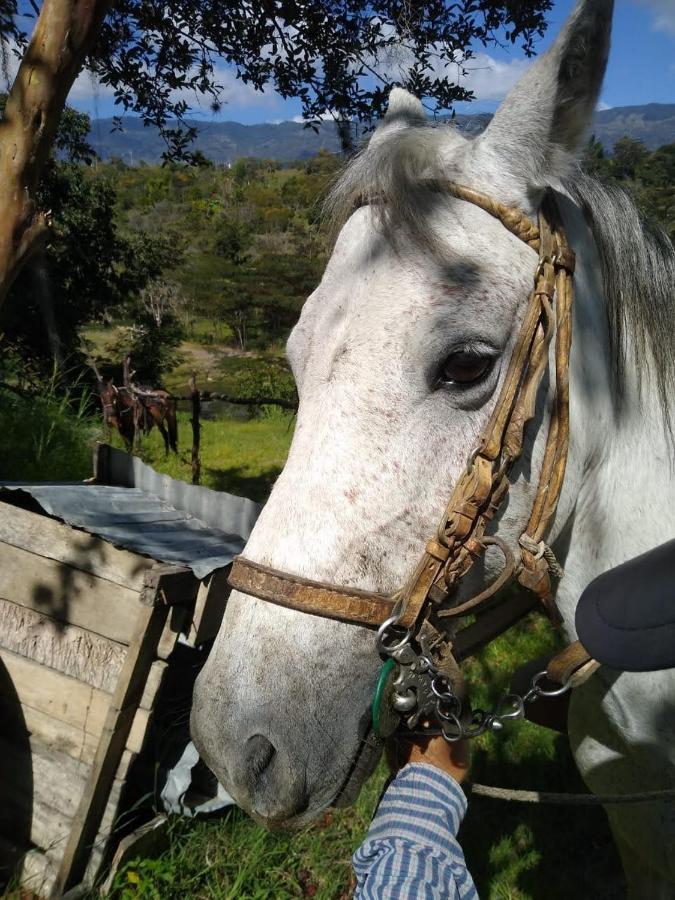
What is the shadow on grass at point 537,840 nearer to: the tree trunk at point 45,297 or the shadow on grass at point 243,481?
the shadow on grass at point 243,481

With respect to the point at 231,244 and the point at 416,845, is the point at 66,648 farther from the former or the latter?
the point at 231,244

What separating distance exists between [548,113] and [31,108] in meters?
2.46

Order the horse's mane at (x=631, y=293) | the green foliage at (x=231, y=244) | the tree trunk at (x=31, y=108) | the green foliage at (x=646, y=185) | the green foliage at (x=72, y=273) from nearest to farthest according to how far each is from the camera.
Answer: the horse's mane at (x=631, y=293), the green foliage at (x=646, y=185), the tree trunk at (x=31, y=108), the green foliage at (x=72, y=273), the green foliage at (x=231, y=244)

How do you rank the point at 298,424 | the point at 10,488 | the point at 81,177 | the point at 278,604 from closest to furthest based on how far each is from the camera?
the point at 278,604
the point at 298,424
the point at 10,488
the point at 81,177

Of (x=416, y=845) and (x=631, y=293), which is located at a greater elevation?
(x=631, y=293)

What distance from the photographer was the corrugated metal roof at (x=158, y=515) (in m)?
2.87

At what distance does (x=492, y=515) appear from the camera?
140cm

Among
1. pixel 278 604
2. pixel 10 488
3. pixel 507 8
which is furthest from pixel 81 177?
pixel 278 604

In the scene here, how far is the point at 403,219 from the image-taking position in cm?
146

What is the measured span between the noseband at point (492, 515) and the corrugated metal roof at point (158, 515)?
140cm

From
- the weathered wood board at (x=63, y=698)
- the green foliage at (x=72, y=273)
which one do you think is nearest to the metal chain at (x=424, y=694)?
the weathered wood board at (x=63, y=698)

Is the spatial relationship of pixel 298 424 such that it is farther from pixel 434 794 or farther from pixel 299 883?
pixel 299 883

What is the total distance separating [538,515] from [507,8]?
16.6ft

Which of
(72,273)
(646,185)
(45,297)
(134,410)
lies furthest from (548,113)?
(72,273)
